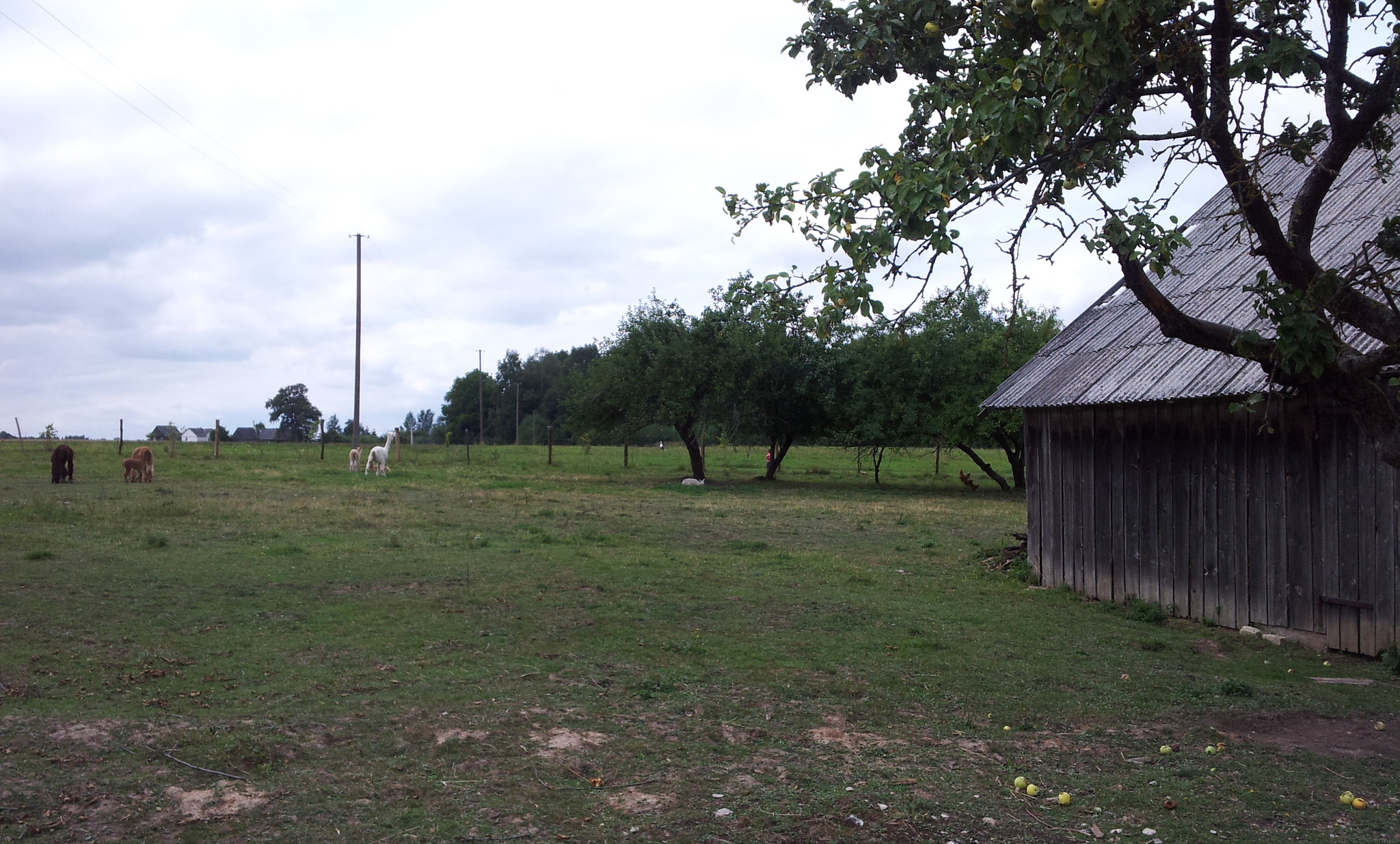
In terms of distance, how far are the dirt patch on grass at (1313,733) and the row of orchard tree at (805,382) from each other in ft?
74.3

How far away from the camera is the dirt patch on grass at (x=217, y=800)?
4.29m

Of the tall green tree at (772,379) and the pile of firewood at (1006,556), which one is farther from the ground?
the tall green tree at (772,379)

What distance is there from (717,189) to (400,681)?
422 cm

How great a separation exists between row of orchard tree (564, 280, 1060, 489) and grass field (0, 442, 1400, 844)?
17.3 m

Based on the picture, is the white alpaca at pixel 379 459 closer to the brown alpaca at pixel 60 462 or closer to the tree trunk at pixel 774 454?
the brown alpaca at pixel 60 462

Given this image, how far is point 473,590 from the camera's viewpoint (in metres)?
10.2

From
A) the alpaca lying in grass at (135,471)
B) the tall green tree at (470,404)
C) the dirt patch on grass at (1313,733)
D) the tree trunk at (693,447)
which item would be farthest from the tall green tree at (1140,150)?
the tall green tree at (470,404)

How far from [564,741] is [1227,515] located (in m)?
7.67

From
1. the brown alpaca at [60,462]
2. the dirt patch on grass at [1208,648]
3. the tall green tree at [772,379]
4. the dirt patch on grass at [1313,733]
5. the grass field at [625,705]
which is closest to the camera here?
the grass field at [625,705]

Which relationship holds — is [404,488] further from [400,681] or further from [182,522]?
[400,681]

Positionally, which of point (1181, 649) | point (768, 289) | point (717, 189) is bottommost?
point (1181, 649)

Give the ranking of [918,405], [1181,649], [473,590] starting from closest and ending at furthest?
[1181,649] < [473,590] < [918,405]

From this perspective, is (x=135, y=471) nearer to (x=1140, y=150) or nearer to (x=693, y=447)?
(x=693, y=447)

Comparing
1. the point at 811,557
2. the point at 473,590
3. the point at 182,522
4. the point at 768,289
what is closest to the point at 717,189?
the point at 768,289
